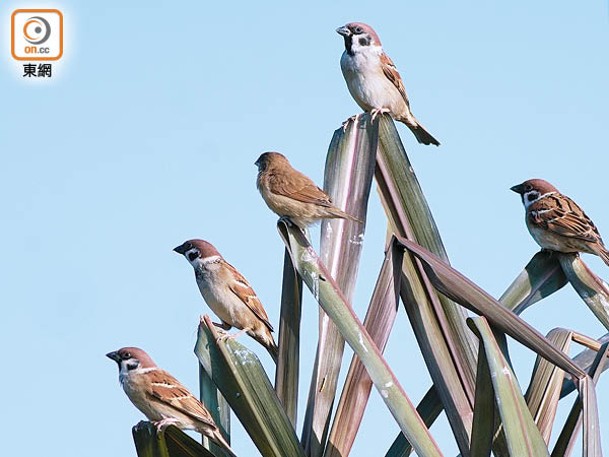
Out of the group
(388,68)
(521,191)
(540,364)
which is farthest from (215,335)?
(388,68)

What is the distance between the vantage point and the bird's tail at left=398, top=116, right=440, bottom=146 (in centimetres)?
685

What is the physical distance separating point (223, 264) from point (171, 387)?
1.19m

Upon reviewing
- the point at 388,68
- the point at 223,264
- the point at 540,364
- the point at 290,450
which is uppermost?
the point at 388,68

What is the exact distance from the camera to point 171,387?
486 centimetres

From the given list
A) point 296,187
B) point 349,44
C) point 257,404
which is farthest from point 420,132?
point 257,404

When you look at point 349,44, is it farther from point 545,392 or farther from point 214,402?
point 545,392

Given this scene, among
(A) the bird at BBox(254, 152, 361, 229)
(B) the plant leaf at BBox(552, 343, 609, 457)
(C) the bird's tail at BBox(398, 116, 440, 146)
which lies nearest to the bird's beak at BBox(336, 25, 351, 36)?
(C) the bird's tail at BBox(398, 116, 440, 146)

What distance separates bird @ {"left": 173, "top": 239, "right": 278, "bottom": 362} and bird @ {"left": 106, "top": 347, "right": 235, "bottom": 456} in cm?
70

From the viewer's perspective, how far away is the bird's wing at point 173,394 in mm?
4554

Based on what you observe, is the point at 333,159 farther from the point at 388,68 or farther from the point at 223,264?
the point at 388,68

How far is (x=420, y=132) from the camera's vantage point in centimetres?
688

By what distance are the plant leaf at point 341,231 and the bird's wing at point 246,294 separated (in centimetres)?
169

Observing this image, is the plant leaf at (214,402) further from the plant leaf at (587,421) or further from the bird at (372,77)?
the bird at (372,77)

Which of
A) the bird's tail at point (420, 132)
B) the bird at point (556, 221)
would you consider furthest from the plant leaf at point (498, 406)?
the bird's tail at point (420, 132)
